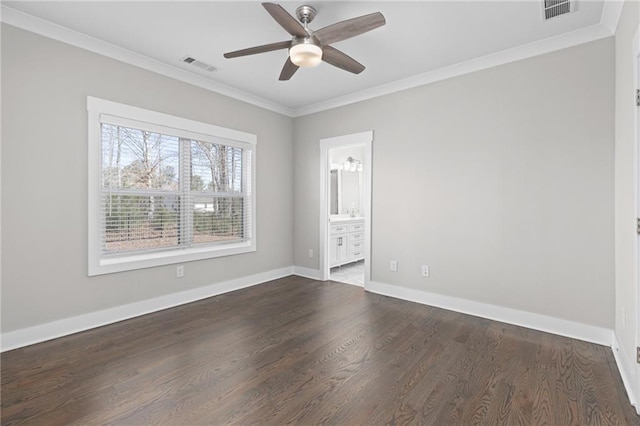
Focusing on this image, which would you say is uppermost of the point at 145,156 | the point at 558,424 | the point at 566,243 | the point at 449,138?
the point at 449,138

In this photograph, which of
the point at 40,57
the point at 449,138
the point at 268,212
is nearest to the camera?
the point at 40,57

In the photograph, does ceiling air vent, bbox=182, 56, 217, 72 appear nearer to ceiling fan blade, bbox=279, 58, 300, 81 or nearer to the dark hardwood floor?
ceiling fan blade, bbox=279, 58, 300, 81

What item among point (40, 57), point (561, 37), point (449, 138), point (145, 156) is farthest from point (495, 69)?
point (40, 57)

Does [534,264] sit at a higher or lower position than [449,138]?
lower

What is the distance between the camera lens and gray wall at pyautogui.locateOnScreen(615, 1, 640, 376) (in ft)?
6.32

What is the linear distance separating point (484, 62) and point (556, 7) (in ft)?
2.78

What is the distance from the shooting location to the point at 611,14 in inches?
94.9

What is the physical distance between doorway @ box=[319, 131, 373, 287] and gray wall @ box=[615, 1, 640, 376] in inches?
95.2

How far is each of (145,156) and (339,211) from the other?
4005 millimetres

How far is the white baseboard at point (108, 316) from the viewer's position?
100 inches

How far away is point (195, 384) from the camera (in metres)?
2.04

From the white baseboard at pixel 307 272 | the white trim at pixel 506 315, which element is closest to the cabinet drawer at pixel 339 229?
the white baseboard at pixel 307 272

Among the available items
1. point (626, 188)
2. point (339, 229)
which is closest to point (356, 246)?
point (339, 229)

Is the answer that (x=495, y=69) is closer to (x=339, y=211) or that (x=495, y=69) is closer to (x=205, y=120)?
(x=205, y=120)
